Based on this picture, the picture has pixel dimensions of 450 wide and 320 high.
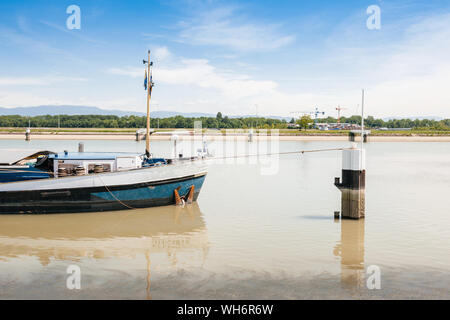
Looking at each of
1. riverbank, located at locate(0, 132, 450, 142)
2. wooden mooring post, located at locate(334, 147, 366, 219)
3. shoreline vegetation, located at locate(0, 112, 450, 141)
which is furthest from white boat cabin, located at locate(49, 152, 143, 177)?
shoreline vegetation, located at locate(0, 112, 450, 141)

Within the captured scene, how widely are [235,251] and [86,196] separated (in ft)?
26.3

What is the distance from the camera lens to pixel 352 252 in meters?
13.5

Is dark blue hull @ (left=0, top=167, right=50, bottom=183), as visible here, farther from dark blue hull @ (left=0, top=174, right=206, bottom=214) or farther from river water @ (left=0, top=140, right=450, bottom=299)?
river water @ (left=0, top=140, right=450, bottom=299)

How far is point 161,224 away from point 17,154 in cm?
847

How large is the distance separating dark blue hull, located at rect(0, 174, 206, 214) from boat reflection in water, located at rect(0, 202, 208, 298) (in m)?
0.31

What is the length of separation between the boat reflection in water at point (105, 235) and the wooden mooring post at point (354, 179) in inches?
228

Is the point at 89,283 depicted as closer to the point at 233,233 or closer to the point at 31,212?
the point at 233,233

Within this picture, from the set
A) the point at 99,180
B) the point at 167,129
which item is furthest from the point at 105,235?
the point at 167,129

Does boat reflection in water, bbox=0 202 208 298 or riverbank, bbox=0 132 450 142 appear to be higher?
riverbank, bbox=0 132 450 142

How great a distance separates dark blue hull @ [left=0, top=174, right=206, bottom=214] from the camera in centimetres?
1786

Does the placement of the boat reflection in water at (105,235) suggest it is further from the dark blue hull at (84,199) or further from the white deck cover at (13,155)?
the white deck cover at (13,155)

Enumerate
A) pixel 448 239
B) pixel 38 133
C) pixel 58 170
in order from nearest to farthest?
pixel 448 239 → pixel 58 170 → pixel 38 133
